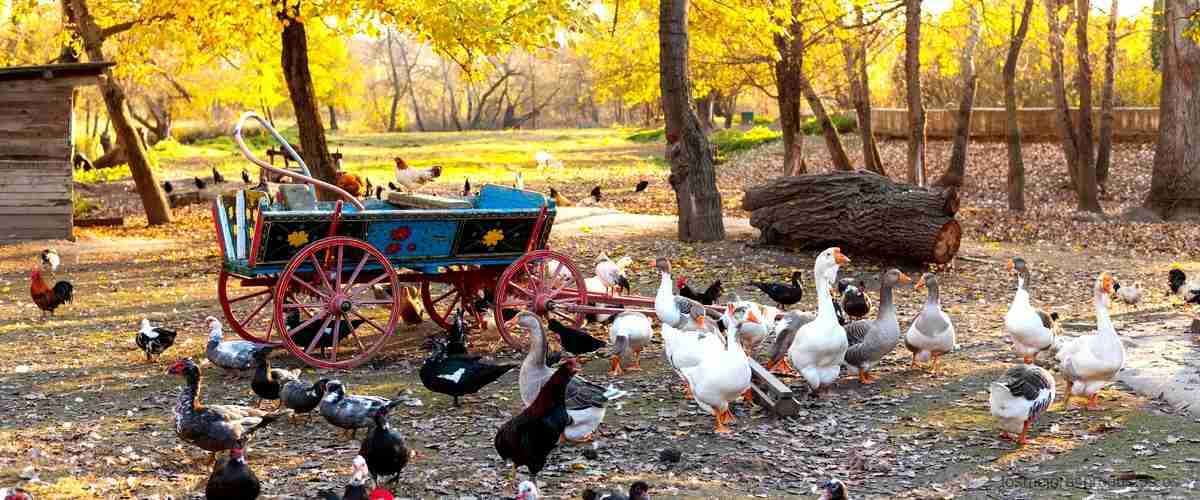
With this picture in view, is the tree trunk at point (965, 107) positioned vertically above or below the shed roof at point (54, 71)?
below

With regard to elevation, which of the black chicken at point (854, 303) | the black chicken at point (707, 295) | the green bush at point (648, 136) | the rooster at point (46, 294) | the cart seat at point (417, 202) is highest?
the cart seat at point (417, 202)

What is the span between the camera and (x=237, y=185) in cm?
Answer: 2669

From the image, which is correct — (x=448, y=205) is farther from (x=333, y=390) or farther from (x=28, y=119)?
(x=28, y=119)

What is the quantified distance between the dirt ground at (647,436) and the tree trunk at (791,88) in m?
10.9

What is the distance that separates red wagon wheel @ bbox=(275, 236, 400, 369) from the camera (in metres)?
9.83

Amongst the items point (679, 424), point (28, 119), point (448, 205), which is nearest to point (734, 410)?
point (679, 424)

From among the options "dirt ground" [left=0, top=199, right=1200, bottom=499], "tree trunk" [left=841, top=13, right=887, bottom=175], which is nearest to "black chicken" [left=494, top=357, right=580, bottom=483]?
"dirt ground" [left=0, top=199, right=1200, bottom=499]

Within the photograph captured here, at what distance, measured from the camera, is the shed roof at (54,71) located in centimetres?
1794

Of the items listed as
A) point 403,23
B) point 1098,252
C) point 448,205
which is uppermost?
point 403,23

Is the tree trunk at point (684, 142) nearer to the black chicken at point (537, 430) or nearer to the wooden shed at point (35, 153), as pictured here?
the wooden shed at point (35, 153)

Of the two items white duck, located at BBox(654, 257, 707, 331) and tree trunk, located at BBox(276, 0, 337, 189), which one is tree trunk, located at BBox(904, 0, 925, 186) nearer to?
tree trunk, located at BBox(276, 0, 337, 189)

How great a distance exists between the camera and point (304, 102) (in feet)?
63.1

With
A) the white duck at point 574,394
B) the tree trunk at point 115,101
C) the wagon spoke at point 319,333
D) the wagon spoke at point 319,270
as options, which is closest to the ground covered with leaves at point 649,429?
the white duck at point 574,394

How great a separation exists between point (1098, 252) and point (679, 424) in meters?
11.6
